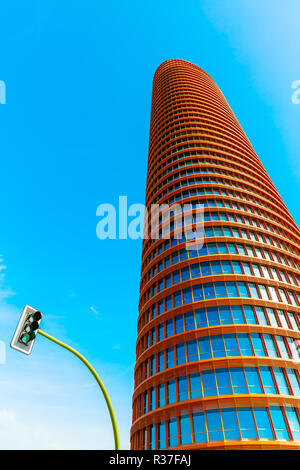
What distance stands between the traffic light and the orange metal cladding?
63.7ft

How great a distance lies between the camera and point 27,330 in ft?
23.1

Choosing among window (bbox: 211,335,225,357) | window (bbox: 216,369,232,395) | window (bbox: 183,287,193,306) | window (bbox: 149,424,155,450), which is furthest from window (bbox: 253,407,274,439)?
window (bbox: 183,287,193,306)

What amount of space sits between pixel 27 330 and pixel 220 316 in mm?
22475

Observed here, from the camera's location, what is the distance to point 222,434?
2061 cm

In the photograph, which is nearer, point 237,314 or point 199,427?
→ point 199,427

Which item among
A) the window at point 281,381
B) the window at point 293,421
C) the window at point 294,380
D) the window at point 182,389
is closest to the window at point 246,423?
the window at point 293,421

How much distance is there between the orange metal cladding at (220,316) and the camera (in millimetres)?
21641

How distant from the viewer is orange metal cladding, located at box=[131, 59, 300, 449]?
21.6 m

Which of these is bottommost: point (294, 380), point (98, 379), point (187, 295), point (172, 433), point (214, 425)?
point (98, 379)

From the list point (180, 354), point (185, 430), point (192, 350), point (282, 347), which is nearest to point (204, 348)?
point (192, 350)

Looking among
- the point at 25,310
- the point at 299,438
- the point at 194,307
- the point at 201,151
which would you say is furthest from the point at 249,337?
the point at 201,151

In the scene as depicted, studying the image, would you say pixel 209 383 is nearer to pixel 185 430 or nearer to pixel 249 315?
pixel 185 430
